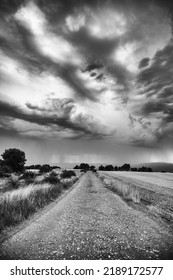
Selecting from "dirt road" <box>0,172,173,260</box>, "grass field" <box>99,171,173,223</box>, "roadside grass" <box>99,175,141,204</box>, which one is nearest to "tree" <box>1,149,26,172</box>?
"grass field" <box>99,171,173,223</box>

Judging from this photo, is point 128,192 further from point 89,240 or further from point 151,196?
point 89,240

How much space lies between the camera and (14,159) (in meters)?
67.6

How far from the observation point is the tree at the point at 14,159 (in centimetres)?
6656

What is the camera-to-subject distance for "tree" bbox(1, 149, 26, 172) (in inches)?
2621

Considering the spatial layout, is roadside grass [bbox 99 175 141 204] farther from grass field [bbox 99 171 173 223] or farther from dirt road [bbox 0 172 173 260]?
dirt road [bbox 0 172 173 260]

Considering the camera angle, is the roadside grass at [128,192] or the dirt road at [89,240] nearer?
the dirt road at [89,240]

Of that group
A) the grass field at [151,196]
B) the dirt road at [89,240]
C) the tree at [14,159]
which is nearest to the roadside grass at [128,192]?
the grass field at [151,196]

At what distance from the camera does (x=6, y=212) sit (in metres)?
7.73

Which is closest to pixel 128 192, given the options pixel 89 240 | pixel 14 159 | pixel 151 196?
pixel 151 196

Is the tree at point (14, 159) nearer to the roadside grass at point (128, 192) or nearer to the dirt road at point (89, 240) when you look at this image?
the roadside grass at point (128, 192)
